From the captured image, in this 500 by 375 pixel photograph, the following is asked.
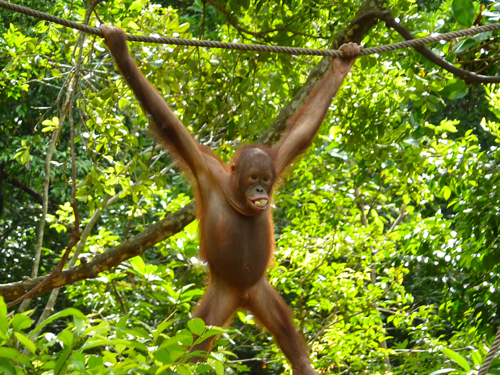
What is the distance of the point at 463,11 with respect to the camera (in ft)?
10.9

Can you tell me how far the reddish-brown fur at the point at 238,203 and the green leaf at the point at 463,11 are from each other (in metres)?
0.65

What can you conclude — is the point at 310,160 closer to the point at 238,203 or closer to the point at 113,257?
the point at 113,257

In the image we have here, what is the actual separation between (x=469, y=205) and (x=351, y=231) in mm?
1894

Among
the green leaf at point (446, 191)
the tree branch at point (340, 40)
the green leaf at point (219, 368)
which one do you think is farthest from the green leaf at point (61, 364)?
the green leaf at point (446, 191)

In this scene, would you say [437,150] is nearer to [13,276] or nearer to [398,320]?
[398,320]

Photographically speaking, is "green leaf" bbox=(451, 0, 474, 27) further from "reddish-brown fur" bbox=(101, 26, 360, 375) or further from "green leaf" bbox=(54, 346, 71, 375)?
"green leaf" bbox=(54, 346, 71, 375)

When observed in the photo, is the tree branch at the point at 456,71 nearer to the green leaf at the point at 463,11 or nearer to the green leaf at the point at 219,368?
the green leaf at the point at 463,11

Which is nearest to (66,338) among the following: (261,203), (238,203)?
(261,203)

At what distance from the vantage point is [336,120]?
6309 mm

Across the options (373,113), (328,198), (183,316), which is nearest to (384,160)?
(373,113)

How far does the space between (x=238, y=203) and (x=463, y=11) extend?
187 centimetres

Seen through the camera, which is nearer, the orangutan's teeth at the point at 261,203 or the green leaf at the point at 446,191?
the orangutan's teeth at the point at 261,203

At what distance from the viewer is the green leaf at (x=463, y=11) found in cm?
332

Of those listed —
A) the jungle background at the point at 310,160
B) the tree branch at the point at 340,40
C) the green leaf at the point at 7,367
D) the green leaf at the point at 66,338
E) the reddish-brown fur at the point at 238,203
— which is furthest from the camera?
the tree branch at the point at 340,40
